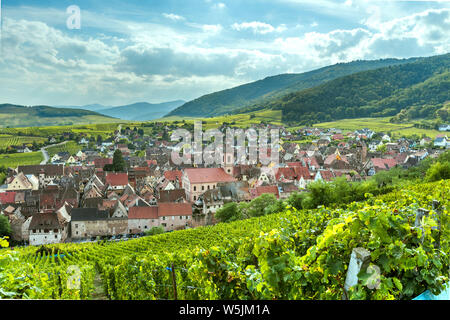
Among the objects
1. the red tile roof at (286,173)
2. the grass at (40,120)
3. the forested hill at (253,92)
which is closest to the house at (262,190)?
the red tile roof at (286,173)

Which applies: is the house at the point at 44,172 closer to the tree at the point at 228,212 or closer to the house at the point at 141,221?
the house at the point at 141,221

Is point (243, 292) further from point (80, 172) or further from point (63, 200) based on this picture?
point (80, 172)

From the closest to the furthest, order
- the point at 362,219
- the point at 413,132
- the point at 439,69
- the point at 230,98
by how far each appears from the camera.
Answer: the point at 362,219, the point at 413,132, the point at 439,69, the point at 230,98

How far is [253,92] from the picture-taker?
411 ft

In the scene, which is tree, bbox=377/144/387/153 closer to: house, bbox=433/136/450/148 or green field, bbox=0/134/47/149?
house, bbox=433/136/450/148

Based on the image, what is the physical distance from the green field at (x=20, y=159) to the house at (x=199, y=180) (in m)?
43.1

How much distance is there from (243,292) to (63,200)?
4320cm

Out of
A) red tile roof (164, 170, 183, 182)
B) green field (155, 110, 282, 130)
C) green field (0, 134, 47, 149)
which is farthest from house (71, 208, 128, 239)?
green field (155, 110, 282, 130)

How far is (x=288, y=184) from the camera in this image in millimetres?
39094

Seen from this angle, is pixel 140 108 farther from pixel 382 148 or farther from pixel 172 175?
pixel 382 148

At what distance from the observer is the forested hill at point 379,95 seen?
94938 millimetres

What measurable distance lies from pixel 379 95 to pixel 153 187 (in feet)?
273

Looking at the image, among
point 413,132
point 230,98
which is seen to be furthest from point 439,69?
point 230,98

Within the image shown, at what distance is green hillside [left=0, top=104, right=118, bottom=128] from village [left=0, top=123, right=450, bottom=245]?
47.0 ft
